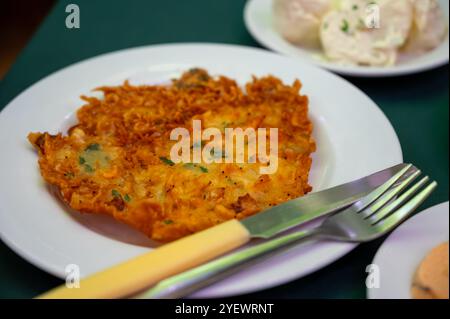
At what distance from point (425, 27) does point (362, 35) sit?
0.23m

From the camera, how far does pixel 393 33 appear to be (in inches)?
70.1

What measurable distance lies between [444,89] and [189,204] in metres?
1.06

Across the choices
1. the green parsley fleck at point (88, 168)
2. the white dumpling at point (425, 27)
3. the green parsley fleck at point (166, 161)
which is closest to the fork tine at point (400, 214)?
the green parsley fleck at point (166, 161)

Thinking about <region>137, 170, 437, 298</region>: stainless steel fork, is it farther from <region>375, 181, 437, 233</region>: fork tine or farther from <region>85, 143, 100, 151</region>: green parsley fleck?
<region>85, 143, 100, 151</region>: green parsley fleck

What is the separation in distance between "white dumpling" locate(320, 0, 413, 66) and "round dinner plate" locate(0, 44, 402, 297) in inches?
8.4

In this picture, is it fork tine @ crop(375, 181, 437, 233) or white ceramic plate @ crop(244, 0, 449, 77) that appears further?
white ceramic plate @ crop(244, 0, 449, 77)

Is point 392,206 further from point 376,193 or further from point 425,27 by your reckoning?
point 425,27

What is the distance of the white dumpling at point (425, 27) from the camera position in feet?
5.85

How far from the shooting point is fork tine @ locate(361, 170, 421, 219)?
1.04 meters

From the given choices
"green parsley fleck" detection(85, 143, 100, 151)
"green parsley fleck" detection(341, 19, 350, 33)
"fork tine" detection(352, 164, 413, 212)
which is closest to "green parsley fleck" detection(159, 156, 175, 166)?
"green parsley fleck" detection(85, 143, 100, 151)

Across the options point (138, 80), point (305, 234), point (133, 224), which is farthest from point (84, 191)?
point (138, 80)

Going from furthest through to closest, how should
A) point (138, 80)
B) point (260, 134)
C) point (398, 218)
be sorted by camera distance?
point (138, 80), point (260, 134), point (398, 218)
